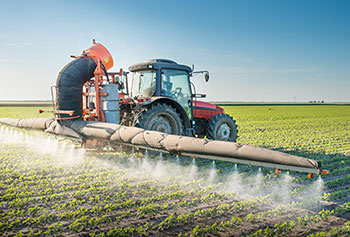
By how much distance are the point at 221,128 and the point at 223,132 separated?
16 centimetres

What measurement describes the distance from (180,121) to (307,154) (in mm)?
4138

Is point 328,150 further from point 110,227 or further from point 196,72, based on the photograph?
point 110,227

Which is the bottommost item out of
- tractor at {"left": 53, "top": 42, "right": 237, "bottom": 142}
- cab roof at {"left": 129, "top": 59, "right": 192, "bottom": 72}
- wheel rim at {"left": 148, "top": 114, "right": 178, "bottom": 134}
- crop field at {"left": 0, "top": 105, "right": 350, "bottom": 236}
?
crop field at {"left": 0, "top": 105, "right": 350, "bottom": 236}

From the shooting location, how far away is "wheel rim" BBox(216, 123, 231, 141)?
970cm

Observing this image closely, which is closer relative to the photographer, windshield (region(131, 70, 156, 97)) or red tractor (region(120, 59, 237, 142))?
red tractor (region(120, 59, 237, 142))

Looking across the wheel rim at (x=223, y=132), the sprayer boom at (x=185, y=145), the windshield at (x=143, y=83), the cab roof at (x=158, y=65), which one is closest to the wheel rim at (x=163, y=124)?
the windshield at (x=143, y=83)

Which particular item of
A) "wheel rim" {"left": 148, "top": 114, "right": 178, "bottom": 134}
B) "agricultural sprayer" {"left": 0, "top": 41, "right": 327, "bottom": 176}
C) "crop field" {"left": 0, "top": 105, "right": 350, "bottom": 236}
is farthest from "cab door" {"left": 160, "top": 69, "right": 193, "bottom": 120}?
"crop field" {"left": 0, "top": 105, "right": 350, "bottom": 236}

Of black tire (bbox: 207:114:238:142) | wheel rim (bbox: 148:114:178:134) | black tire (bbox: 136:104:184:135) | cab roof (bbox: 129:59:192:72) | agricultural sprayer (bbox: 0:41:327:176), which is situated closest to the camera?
agricultural sprayer (bbox: 0:41:327:176)

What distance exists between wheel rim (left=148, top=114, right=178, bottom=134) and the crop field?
766 millimetres

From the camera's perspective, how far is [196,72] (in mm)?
9125

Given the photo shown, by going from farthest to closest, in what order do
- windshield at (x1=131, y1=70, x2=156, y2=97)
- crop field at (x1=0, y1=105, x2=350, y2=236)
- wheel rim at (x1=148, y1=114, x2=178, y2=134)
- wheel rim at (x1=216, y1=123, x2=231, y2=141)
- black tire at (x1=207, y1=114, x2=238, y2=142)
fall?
wheel rim at (x1=216, y1=123, x2=231, y2=141) < black tire at (x1=207, y1=114, x2=238, y2=142) < windshield at (x1=131, y1=70, x2=156, y2=97) < wheel rim at (x1=148, y1=114, x2=178, y2=134) < crop field at (x1=0, y1=105, x2=350, y2=236)

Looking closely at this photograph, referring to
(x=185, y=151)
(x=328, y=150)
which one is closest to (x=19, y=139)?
(x=185, y=151)

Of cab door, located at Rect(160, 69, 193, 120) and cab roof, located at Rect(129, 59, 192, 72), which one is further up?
cab roof, located at Rect(129, 59, 192, 72)

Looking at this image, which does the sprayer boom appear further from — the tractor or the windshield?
the windshield
